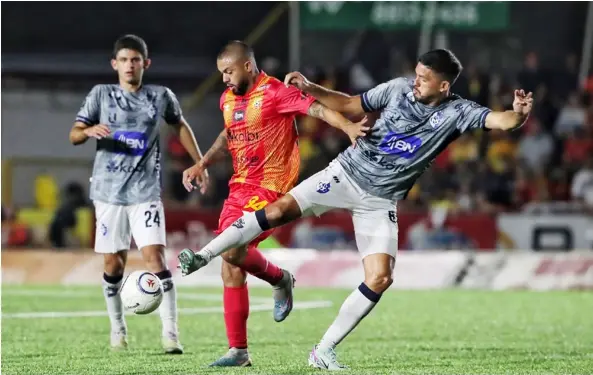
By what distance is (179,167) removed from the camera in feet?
73.8

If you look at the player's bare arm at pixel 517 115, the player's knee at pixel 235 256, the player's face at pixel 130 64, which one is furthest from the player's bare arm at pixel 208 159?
the player's bare arm at pixel 517 115

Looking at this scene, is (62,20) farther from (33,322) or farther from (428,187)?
(33,322)

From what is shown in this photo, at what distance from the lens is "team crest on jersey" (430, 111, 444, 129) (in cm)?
840

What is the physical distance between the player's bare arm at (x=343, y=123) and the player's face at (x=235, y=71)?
602 mm

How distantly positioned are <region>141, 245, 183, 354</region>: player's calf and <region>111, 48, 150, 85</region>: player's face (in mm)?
1299

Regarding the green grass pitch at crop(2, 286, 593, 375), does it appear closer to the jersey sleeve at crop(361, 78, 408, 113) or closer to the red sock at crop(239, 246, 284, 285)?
the red sock at crop(239, 246, 284, 285)

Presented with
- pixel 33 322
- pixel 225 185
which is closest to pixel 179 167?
pixel 225 185

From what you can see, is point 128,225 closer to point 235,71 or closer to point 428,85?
point 235,71

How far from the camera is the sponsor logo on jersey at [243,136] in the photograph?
8930mm

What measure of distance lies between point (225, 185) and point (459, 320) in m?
9.25

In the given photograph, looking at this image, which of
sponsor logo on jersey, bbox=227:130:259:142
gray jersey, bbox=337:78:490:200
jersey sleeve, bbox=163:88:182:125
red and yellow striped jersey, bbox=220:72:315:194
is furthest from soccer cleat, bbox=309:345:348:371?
jersey sleeve, bbox=163:88:182:125

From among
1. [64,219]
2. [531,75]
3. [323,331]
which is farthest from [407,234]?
[323,331]

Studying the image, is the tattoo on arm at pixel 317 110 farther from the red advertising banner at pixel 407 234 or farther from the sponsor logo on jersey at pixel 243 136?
the red advertising banner at pixel 407 234

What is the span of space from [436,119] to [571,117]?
15.0 metres
